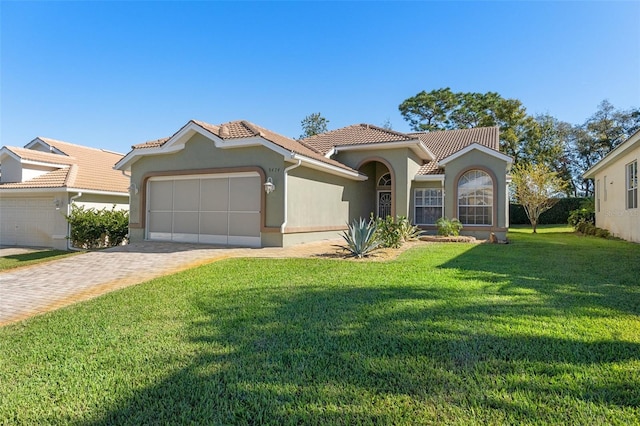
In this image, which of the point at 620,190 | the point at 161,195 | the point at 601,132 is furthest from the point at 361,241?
the point at 601,132

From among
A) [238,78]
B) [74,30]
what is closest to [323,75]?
[238,78]

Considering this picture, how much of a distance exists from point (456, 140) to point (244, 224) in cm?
1719

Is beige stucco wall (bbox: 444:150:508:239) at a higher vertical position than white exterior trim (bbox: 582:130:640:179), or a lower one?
lower

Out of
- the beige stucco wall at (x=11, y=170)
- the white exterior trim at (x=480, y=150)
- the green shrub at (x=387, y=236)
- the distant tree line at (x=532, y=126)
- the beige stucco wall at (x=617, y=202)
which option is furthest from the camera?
the distant tree line at (x=532, y=126)

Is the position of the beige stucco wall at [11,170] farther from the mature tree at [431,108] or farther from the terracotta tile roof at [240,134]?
the mature tree at [431,108]

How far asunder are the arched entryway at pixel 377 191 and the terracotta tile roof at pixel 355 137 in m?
1.67

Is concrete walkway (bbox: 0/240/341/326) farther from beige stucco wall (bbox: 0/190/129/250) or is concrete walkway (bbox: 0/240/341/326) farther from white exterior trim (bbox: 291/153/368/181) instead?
beige stucco wall (bbox: 0/190/129/250)

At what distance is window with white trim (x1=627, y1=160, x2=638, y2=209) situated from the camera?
1613cm

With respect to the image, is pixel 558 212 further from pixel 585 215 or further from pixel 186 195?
pixel 186 195

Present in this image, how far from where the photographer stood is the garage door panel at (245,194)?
1466 centimetres

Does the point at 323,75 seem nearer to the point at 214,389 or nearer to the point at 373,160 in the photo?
the point at 373,160

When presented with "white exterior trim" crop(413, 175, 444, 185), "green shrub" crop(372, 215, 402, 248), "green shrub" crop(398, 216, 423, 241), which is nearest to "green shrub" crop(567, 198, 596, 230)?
"white exterior trim" crop(413, 175, 444, 185)

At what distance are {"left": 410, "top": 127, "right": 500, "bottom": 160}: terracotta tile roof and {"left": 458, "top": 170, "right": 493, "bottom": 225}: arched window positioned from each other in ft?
12.9

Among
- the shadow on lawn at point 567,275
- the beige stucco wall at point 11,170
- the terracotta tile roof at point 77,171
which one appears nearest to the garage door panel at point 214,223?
the terracotta tile roof at point 77,171
